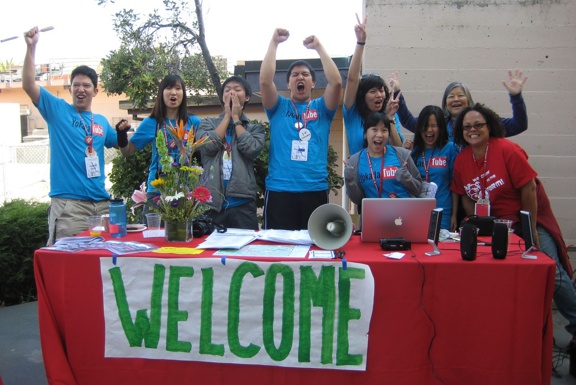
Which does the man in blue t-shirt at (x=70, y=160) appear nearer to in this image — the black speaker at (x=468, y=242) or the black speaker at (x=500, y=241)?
the black speaker at (x=468, y=242)

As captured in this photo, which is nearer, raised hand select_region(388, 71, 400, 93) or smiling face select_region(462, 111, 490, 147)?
smiling face select_region(462, 111, 490, 147)

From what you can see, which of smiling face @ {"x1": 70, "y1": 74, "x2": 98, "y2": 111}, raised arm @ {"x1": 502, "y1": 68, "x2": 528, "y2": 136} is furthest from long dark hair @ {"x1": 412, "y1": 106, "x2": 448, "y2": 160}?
smiling face @ {"x1": 70, "y1": 74, "x2": 98, "y2": 111}

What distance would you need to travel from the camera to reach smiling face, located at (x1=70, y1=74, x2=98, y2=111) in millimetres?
3688

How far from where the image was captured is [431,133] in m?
3.65

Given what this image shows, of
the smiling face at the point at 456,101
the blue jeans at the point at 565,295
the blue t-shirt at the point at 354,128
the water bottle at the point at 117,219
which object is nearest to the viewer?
the water bottle at the point at 117,219

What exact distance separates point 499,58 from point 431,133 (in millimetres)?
1588

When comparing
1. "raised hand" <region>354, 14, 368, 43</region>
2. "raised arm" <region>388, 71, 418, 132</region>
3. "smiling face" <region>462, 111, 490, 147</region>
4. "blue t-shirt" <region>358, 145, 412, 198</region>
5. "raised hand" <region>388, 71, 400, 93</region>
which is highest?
"raised hand" <region>354, 14, 368, 43</region>

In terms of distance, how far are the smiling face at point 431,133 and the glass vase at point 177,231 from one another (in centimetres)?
190

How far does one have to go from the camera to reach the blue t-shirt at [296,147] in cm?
361

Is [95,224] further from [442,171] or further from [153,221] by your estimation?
[442,171]

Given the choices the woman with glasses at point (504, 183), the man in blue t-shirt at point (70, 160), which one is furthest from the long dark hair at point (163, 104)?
the woman with glasses at point (504, 183)

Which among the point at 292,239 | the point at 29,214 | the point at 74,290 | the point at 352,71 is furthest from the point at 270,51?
the point at 29,214

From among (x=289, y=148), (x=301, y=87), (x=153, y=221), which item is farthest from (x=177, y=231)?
(x=301, y=87)

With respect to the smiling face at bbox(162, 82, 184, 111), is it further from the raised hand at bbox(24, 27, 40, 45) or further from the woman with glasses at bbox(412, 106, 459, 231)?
the woman with glasses at bbox(412, 106, 459, 231)
